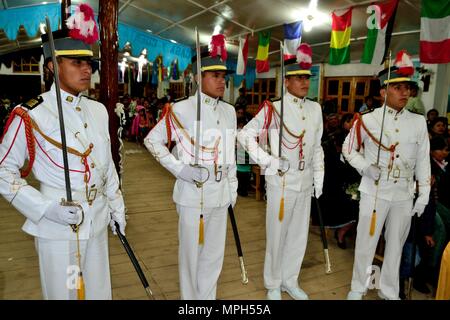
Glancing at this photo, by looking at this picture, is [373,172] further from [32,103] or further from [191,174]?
[32,103]

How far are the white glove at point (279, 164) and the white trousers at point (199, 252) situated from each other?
46cm

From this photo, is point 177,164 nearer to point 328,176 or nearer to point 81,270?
point 81,270

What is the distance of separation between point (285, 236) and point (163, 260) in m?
1.24

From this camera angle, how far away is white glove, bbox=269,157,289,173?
246 centimetres

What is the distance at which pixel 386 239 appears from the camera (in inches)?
103

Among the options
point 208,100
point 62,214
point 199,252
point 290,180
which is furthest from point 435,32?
point 62,214

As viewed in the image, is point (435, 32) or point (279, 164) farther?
point (435, 32)

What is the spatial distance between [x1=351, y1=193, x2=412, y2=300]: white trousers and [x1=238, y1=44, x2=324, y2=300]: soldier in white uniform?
39 cm

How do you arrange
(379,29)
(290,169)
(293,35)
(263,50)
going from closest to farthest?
(290,169) → (379,29) → (293,35) → (263,50)

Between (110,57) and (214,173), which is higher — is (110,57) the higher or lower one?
the higher one

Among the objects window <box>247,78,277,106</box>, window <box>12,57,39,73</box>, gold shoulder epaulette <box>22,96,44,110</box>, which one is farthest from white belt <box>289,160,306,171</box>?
window <box>12,57,39,73</box>

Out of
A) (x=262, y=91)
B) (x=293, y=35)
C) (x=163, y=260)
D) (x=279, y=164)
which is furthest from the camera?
(x=262, y=91)

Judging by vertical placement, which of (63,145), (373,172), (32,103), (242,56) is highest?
(242,56)

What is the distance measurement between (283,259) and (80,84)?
1.90 metres
